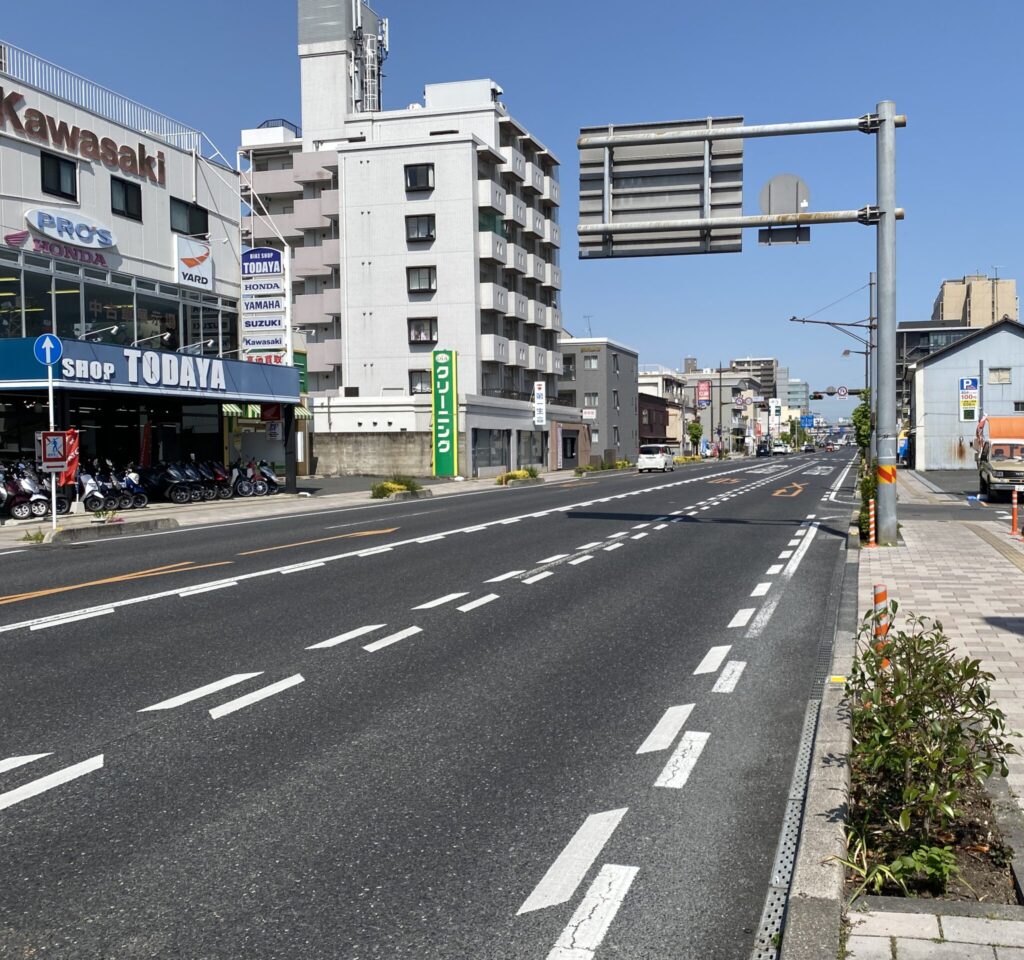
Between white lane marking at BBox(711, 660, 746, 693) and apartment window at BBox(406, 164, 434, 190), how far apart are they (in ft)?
174

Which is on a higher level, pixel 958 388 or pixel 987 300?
pixel 987 300

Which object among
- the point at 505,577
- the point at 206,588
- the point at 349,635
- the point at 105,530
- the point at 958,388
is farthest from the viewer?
the point at 958,388

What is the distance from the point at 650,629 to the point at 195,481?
24.0 metres

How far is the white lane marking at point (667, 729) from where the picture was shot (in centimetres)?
584

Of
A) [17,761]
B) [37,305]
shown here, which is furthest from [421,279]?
[17,761]

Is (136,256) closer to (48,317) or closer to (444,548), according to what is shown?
(48,317)

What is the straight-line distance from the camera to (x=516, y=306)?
2478 inches

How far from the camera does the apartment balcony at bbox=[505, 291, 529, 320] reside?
202 ft

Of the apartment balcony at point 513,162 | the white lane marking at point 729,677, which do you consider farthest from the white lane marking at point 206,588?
the apartment balcony at point 513,162

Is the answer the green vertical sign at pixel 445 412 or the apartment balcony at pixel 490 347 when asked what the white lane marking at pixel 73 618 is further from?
the apartment balcony at pixel 490 347

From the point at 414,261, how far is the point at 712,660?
173 ft

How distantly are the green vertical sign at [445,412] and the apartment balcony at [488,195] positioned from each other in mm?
11728

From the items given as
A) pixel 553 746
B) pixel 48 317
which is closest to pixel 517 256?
pixel 48 317

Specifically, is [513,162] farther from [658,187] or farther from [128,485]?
[658,187]
